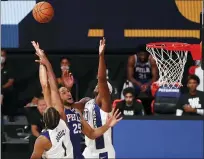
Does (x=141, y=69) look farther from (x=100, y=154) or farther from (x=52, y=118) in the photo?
(x=52, y=118)

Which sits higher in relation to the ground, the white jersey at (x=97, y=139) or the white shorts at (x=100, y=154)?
the white jersey at (x=97, y=139)

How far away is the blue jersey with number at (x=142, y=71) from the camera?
1271 centimetres

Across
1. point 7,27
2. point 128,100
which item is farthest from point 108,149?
point 7,27

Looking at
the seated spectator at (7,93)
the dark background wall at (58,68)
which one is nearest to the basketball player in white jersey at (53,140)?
the seated spectator at (7,93)

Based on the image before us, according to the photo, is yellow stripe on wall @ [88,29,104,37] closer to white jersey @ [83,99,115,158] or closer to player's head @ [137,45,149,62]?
player's head @ [137,45,149,62]

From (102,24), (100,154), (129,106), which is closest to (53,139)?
(100,154)

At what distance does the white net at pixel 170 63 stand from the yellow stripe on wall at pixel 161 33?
269 centimetres

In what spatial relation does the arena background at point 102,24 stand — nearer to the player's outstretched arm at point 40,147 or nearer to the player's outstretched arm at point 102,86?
the player's outstretched arm at point 102,86

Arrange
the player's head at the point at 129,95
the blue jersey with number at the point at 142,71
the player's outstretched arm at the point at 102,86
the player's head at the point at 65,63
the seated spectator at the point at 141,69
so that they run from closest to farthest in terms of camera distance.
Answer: the player's outstretched arm at the point at 102,86, the player's head at the point at 129,95, the player's head at the point at 65,63, the seated spectator at the point at 141,69, the blue jersey with number at the point at 142,71

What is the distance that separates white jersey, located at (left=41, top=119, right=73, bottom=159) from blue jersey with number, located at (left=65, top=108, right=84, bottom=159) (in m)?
0.09

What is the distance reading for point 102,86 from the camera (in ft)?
26.2

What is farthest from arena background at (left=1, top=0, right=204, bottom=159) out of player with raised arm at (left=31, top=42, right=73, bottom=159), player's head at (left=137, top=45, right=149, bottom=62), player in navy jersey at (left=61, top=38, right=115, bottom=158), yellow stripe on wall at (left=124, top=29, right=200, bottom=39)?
player with raised arm at (left=31, top=42, right=73, bottom=159)

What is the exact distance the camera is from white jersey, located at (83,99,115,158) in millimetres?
8523

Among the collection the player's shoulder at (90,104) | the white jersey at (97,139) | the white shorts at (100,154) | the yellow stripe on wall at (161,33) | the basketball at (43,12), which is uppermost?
the basketball at (43,12)
